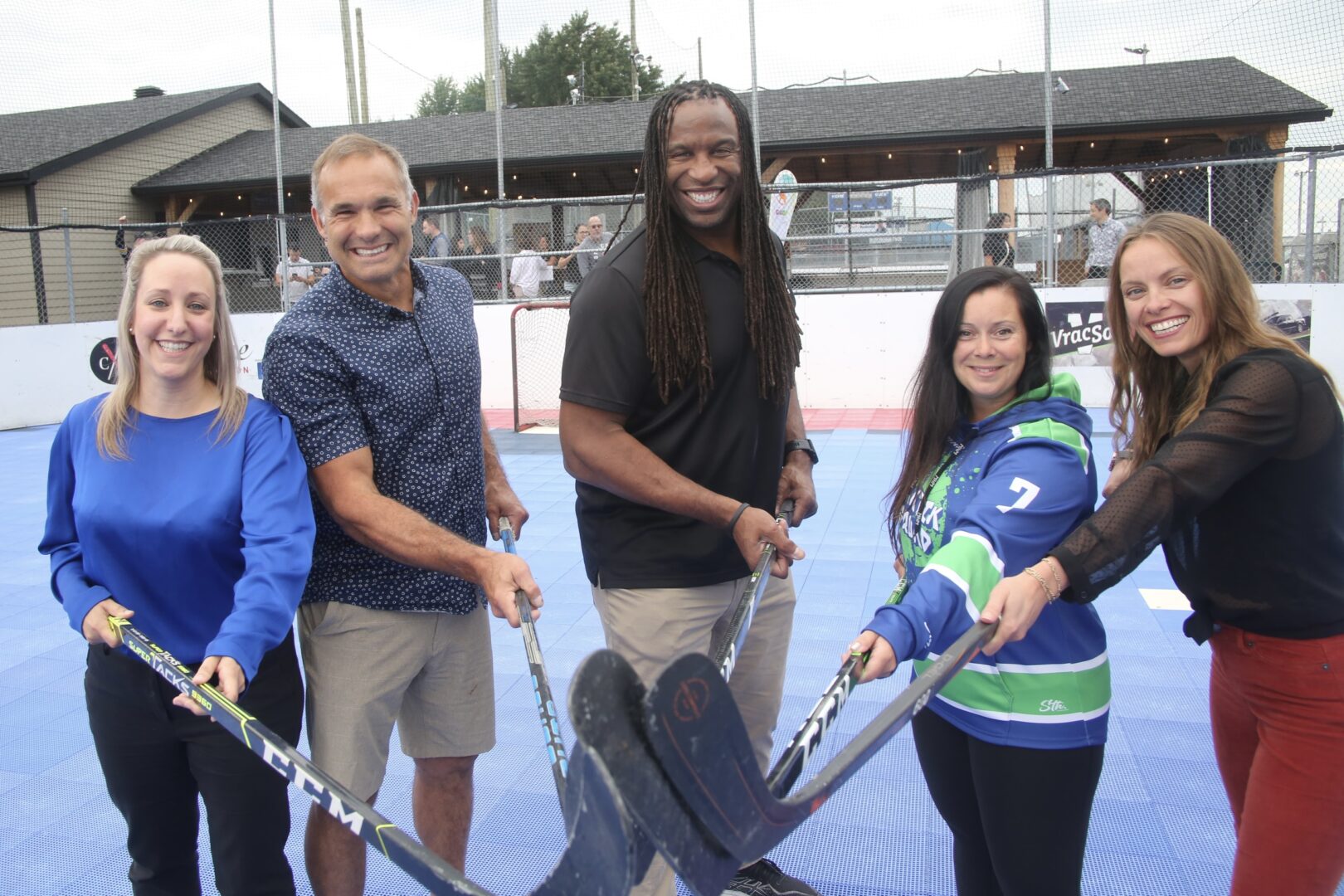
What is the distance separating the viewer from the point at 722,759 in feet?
4.45

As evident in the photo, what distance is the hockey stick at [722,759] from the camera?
1.28 metres

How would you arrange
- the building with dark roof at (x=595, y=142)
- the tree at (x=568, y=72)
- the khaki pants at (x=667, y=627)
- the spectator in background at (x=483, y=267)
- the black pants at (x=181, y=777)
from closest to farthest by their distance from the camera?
the black pants at (x=181, y=777), the khaki pants at (x=667, y=627), the spectator in background at (x=483, y=267), the building with dark roof at (x=595, y=142), the tree at (x=568, y=72)

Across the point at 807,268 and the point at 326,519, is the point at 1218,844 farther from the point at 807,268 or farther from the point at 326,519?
the point at 807,268

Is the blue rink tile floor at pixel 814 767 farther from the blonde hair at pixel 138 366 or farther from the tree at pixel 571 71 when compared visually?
the tree at pixel 571 71

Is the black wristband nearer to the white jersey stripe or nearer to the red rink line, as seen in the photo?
the white jersey stripe

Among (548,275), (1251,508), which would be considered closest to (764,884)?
(1251,508)

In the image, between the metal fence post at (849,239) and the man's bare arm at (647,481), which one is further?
the metal fence post at (849,239)

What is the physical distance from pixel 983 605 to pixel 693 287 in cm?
104

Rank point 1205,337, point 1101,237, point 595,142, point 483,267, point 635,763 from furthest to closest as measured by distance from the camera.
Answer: point 595,142 < point 483,267 < point 1101,237 < point 1205,337 < point 635,763

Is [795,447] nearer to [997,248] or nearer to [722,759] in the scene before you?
[722,759]

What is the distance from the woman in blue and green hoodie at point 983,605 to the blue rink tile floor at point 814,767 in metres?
0.89

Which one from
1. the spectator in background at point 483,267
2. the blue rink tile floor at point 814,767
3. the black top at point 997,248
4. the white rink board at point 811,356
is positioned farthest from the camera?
the spectator in background at point 483,267

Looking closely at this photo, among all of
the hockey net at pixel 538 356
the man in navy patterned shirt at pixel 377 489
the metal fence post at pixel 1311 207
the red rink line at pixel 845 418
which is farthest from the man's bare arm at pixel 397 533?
the metal fence post at pixel 1311 207

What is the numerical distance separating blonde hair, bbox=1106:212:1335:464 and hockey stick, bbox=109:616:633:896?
1.37m
